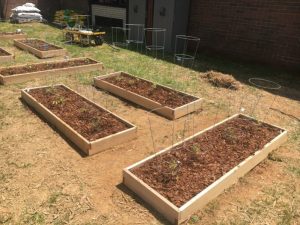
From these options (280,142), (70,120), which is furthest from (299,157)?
(70,120)

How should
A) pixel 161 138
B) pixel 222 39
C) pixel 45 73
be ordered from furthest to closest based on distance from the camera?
pixel 222 39, pixel 45 73, pixel 161 138

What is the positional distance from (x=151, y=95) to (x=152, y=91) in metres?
0.20

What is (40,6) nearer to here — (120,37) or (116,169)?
(120,37)

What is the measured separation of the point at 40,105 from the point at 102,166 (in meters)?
2.56

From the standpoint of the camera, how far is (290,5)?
9.95 m

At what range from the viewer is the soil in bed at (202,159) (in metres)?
4.29

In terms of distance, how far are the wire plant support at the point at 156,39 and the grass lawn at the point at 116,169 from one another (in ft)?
15.2

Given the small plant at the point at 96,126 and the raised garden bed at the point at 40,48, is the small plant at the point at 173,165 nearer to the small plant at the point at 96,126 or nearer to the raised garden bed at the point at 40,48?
the small plant at the point at 96,126

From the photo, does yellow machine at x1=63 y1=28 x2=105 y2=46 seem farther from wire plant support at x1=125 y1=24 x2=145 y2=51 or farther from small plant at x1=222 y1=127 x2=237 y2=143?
small plant at x1=222 y1=127 x2=237 y2=143

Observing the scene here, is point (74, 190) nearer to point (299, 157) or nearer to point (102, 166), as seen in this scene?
point (102, 166)

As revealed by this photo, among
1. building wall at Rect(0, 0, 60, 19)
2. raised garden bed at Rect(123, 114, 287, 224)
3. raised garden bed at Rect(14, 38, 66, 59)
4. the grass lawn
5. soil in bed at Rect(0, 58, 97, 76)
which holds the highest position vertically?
building wall at Rect(0, 0, 60, 19)

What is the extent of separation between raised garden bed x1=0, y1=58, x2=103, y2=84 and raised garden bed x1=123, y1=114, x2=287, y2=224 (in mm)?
5457

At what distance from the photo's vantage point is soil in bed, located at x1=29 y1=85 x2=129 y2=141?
5785 mm

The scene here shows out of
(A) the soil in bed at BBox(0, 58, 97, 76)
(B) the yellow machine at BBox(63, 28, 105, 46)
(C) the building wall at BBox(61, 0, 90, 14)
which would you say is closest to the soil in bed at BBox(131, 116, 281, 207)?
(A) the soil in bed at BBox(0, 58, 97, 76)
